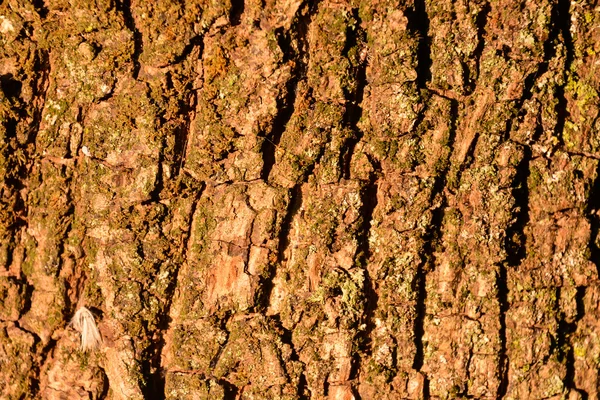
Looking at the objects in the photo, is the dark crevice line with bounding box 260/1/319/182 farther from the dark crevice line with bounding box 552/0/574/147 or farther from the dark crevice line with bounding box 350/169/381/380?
the dark crevice line with bounding box 552/0/574/147

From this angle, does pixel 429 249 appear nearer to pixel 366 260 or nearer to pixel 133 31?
pixel 366 260

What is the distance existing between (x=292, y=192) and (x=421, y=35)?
560 millimetres

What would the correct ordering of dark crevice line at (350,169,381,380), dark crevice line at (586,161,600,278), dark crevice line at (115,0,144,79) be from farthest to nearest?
dark crevice line at (586,161,600,278)
dark crevice line at (350,169,381,380)
dark crevice line at (115,0,144,79)

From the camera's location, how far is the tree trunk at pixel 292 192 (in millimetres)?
1697

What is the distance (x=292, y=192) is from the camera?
69.2 inches

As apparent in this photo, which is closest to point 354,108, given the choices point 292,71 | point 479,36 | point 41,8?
point 292,71

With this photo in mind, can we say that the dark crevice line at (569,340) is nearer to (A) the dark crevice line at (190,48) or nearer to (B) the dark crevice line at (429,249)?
(B) the dark crevice line at (429,249)

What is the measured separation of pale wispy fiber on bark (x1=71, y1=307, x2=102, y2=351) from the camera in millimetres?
1798

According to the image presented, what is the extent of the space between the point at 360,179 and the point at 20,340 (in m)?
1.10

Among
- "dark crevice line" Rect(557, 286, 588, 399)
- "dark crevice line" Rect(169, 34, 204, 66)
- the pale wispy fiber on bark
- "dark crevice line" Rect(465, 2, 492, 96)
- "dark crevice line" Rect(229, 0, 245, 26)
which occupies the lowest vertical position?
the pale wispy fiber on bark

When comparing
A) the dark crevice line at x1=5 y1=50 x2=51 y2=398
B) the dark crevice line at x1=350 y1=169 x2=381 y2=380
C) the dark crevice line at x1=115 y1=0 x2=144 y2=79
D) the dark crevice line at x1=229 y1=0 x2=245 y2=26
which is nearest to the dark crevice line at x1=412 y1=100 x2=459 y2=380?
the dark crevice line at x1=350 y1=169 x2=381 y2=380

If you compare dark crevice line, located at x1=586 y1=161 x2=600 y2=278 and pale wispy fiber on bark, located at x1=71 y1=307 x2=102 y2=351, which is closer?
pale wispy fiber on bark, located at x1=71 y1=307 x2=102 y2=351

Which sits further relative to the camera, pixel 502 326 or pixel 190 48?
pixel 502 326

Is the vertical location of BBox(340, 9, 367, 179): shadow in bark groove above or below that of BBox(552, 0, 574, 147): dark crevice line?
below
